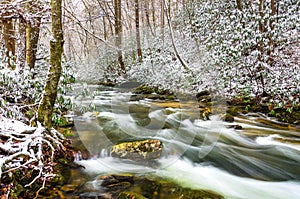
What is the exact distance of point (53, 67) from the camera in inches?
164

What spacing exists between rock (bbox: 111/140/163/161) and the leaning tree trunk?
1.59 metres

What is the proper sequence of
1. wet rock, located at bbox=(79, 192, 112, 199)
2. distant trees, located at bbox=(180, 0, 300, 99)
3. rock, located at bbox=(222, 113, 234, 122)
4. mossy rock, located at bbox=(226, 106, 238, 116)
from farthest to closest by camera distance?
distant trees, located at bbox=(180, 0, 300, 99) < mossy rock, located at bbox=(226, 106, 238, 116) < rock, located at bbox=(222, 113, 234, 122) < wet rock, located at bbox=(79, 192, 112, 199)

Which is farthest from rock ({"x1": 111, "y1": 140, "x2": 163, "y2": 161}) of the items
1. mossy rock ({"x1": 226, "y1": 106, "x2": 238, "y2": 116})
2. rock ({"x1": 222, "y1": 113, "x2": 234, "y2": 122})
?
mossy rock ({"x1": 226, "y1": 106, "x2": 238, "y2": 116})

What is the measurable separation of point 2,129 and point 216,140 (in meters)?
4.88

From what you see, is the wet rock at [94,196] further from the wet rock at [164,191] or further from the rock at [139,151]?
the rock at [139,151]

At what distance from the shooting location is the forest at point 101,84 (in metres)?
3.84

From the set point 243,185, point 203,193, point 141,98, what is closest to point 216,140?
point 243,185

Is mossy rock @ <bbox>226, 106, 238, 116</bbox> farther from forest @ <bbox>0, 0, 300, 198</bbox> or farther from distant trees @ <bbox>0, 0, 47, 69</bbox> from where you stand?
distant trees @ <bbox>0, 0, 47, 69</bbox>

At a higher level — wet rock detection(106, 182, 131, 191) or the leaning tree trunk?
the leaning tree trunk

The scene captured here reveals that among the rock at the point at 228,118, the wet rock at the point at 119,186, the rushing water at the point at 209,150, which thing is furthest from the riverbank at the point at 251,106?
the wet rock at the point at 119,186

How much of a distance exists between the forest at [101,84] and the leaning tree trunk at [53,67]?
16mm

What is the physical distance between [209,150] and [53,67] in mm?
3938

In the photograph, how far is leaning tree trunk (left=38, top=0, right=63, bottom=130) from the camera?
4.02 m

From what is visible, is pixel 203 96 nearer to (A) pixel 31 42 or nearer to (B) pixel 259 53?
(B) pixel 259 53
